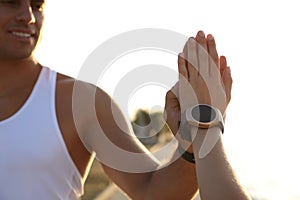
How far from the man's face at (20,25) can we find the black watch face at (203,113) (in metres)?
0.94

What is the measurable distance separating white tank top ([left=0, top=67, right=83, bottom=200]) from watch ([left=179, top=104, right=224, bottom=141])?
78 centimetres

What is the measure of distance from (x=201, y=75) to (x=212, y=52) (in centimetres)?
10

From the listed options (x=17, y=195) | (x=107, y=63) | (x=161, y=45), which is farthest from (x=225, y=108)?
(x=17, y=195)

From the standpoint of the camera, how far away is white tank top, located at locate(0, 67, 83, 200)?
4.18 m

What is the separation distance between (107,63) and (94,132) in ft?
0.92

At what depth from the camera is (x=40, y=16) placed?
4.25m

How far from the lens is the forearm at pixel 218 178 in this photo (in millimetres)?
3309

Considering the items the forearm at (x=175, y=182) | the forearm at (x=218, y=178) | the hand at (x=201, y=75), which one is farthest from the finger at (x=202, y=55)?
the forearm at (x=175, y=182)

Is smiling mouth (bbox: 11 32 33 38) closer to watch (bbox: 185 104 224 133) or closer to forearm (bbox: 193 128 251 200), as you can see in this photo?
watch (bbox: 185 104 224 133)

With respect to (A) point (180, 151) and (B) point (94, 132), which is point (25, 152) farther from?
(A) point (180, 151)

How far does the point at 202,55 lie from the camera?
3584mm

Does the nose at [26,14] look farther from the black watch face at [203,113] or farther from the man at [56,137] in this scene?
the black watch face at [203,113]

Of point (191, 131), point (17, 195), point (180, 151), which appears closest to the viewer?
point (191, 131)

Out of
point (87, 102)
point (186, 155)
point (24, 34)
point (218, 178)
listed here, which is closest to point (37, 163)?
point (87, 102)
